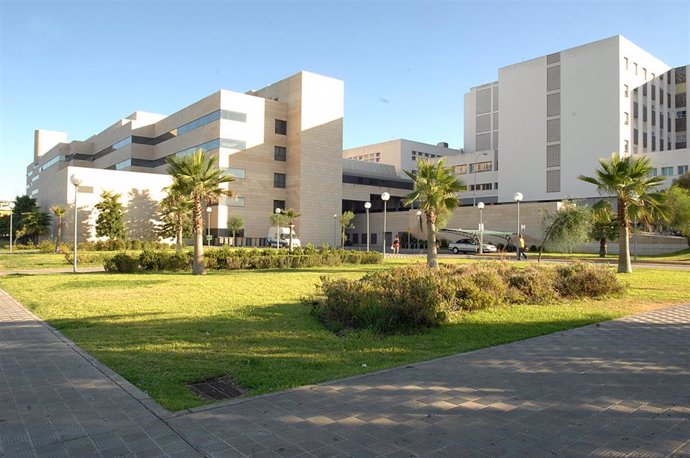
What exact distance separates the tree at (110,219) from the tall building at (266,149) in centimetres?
635

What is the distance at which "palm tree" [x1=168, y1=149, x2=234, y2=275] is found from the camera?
20234 millimetres

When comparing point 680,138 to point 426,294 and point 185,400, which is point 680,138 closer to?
point 426,294

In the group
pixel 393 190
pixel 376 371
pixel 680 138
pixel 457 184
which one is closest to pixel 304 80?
pixel 393 190

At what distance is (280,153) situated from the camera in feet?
211

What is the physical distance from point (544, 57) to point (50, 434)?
3040 inches

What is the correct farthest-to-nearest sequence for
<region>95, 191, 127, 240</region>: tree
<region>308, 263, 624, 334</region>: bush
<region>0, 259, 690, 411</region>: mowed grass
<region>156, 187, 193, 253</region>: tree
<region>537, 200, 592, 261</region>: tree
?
<region>95, 191, 127, 240</region>: tree → <region>156, 187, 193, 253</region>: tree → <region>537, 200, 592, 261</region>: tree → <region>308, 263, 624, 334</region>: bush → <region>0, 259, 690, 411</region>: mowed grass

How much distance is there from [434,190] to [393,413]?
1932 cm

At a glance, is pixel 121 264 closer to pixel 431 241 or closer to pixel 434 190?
pixel 431 241

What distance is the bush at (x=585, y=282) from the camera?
12891mm

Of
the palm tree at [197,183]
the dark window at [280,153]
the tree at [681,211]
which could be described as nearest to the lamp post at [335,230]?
the dark window at [280,153]

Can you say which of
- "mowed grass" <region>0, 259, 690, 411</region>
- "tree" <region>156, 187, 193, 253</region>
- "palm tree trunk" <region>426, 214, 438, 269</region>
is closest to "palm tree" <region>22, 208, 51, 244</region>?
"tree" <region>156, 187, 193, 253</region>

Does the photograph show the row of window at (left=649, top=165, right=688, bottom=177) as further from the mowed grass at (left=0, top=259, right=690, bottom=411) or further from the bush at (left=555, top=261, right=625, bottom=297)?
the bush at (left=555, top=261, right=625, bottom=297)

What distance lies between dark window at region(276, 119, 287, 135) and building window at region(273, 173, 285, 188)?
5.40 m

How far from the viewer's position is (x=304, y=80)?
205 ft
